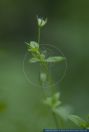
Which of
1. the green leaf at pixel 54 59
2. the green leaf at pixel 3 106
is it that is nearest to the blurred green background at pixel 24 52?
the green leaf at pixel 3 106

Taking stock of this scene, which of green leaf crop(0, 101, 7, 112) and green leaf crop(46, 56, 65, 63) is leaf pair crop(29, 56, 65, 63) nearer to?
green leaf crop(46, 56, 65, 63)

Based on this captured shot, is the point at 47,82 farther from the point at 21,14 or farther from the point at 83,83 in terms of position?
the point at 21,14

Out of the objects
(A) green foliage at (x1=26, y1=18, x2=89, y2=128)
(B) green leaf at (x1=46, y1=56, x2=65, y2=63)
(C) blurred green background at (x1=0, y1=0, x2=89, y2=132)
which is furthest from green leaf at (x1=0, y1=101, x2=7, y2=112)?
(B) green leaf at (x1=46, y1=56, x2=65, y2=63)

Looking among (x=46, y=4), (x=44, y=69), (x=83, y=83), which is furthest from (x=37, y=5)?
(x=83, y=83)

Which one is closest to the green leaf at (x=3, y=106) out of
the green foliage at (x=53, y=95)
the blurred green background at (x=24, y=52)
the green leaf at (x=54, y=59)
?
the blurred green background at (x=24, y=52)

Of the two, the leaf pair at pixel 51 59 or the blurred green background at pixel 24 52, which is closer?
the leaf pair at pixel 51 59

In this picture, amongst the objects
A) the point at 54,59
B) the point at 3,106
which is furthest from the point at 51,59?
the point at 3,106

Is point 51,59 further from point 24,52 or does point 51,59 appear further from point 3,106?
point 3,106

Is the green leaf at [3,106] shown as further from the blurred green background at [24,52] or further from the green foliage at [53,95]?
the green foliage at [53,95]

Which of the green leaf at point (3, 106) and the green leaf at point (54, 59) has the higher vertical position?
the green leaf at point (54, 59)
